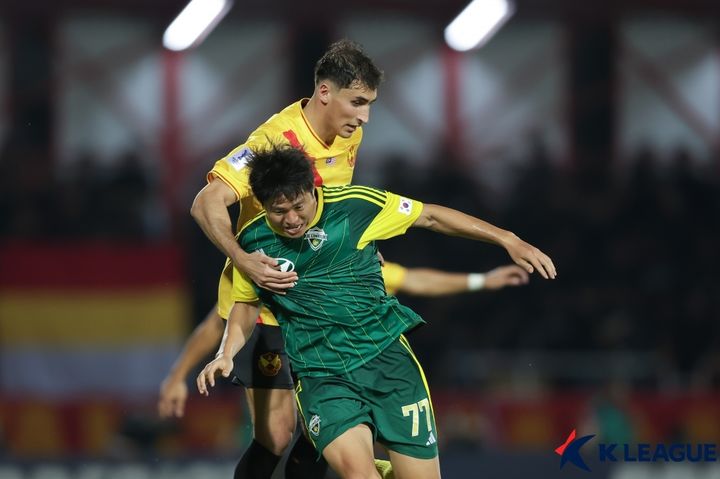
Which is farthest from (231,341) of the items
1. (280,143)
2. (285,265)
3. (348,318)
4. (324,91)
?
(324,91)

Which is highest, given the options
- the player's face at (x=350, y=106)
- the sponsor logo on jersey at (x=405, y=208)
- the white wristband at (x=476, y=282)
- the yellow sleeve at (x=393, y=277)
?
the player's face at (x=350, y=106)

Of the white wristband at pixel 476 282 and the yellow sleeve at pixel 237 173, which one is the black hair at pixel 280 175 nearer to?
the yellow sleeve at pixel 237 173

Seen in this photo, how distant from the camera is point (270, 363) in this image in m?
5.78

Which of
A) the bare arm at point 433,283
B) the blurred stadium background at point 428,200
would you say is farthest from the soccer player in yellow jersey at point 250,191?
the blurred stadium background at point 428,200

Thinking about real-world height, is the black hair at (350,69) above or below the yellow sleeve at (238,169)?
above

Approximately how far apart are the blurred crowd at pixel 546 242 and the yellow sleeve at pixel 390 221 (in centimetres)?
681

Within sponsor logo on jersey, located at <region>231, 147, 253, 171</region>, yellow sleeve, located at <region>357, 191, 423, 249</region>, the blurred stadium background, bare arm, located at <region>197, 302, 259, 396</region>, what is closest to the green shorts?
bare arm, located at <region>197, 302, 259, 396</region>

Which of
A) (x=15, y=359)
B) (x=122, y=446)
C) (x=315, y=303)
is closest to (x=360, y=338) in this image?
(x=315, y=303)

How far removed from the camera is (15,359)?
37.1ft

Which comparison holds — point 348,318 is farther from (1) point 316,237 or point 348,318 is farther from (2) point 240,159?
(2) point 240,159

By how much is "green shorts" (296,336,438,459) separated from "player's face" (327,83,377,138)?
3.21ft

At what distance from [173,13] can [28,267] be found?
15.2 ft

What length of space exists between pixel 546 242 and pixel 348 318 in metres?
8.91

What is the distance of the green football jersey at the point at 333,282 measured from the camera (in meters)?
5.07
